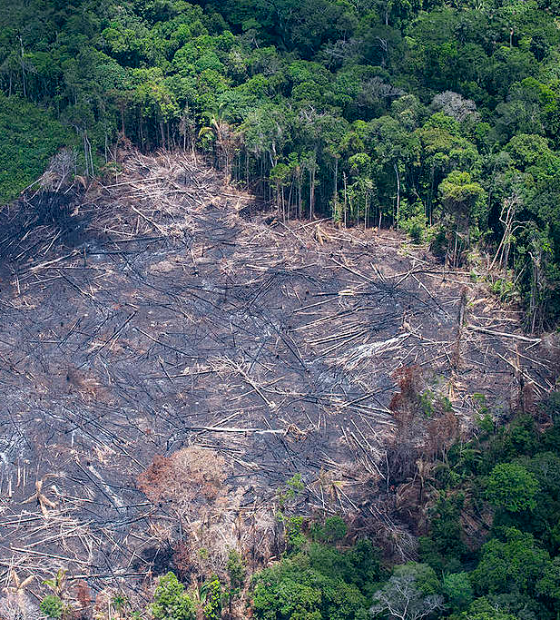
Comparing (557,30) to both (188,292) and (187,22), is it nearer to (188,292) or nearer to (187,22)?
(187,22)

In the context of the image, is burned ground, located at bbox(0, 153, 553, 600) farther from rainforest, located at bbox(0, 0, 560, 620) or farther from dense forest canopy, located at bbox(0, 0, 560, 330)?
dense forest canopy, located at bbox(0, 0, 560, 330)

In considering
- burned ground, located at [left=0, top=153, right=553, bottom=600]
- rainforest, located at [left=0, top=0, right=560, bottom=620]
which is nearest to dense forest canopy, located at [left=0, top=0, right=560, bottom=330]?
rainforest, located at [left=0, top=0, right=560, bottom=620]

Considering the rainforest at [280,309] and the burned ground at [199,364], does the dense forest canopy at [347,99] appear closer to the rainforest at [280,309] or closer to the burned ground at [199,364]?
the rainforest at [280,309]

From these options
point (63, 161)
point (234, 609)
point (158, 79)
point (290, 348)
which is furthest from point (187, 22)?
point (234, 609)

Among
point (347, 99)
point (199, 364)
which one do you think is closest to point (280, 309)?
point (199, 364)

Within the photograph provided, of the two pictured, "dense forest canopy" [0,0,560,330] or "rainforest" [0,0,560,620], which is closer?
"rainforest" [0,0,560,620]

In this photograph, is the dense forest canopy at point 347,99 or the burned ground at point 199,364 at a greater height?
the dense forest canopy at point 347,99

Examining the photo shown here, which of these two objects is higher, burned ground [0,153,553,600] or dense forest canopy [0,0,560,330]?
dense forest canopy [0,0,560,330]

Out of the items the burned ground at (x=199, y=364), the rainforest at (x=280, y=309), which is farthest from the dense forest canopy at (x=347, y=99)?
the burned ground at (x=199, y=364)
